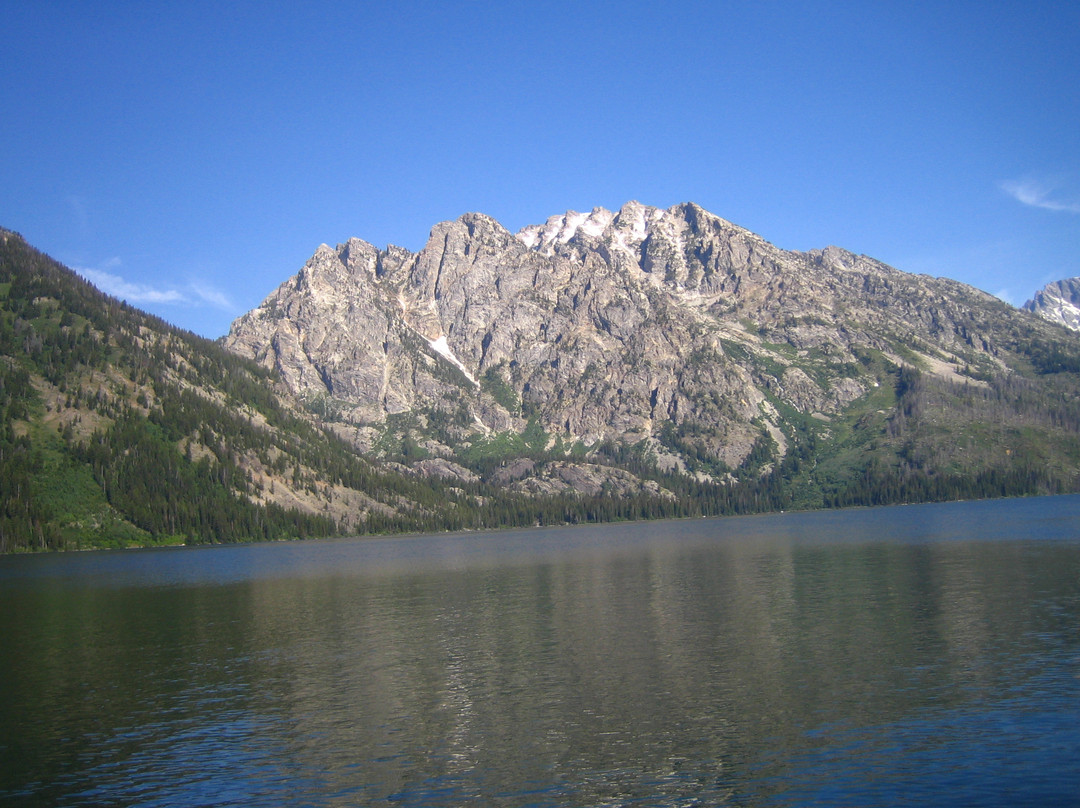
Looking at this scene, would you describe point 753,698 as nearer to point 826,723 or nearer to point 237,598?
point 826,723

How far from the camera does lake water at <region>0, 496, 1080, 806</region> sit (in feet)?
105

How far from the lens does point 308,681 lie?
52.3 m

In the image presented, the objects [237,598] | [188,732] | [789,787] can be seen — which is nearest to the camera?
[789,787]

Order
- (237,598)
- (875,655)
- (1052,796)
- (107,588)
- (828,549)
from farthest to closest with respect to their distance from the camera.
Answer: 1. (828,549)
2. (107,588)
3. (237,598)
4. (875,655)
5. (1052,796)

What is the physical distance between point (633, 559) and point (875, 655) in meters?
89.0

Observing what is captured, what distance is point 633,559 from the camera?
456ft

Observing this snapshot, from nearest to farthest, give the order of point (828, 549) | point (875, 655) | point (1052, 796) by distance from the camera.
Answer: point (1052, 796), point (875, 655), point (828, 549)

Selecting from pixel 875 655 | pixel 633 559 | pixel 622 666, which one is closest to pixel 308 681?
pixel 622 666

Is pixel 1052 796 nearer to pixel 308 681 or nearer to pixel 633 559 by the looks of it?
pixel 308 681

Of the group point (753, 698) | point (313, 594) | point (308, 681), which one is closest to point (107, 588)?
point (313, 594)

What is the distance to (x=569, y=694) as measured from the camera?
4581 cm

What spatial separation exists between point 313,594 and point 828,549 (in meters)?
86.0

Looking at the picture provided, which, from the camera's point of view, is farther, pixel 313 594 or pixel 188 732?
pixel 313 594

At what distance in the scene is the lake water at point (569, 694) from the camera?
105 ft
